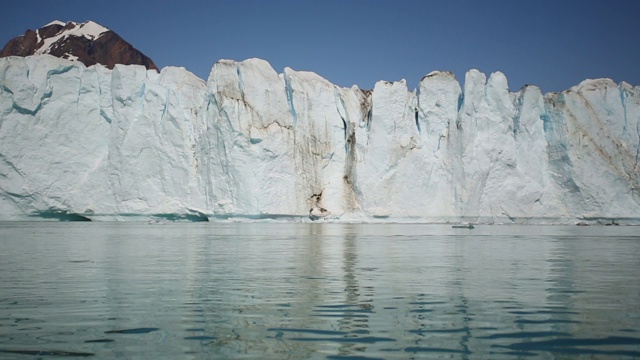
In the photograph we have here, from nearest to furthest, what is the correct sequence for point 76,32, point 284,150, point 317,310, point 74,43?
point 317,310 → point 284,150 → point 74,43 → point 76,32

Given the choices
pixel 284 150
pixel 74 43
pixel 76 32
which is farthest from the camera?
pixel 76 32

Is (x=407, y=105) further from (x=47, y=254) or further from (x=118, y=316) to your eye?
(x=118, y=316)

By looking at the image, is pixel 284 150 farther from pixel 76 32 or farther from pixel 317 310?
pixel 76 32

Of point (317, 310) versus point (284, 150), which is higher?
point (284, 150)

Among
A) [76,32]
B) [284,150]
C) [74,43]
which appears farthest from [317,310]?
[76,32]

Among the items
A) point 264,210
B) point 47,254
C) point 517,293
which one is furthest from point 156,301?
point 264,210

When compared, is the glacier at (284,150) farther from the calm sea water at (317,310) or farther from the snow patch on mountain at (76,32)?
the snow patch on mountain at (76,32)

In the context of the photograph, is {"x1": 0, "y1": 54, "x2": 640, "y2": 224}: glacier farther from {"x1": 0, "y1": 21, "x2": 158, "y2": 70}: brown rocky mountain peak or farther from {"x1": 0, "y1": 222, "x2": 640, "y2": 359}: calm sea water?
{"x1": 0, "y1": 21, "x2": 158, "y2": 70}: brown rocky mountain peak

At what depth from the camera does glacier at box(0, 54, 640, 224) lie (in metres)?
35.1

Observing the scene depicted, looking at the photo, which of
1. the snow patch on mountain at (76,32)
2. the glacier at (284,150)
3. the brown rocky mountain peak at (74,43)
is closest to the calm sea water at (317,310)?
the glacier at (284,150)

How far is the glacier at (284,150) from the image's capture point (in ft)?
115

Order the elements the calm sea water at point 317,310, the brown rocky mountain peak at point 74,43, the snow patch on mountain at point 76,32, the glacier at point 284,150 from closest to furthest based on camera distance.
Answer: the calm sea water at point 317,310 < the glacier at point 284,150 < the brown rocky mountain peak at point 74,43 < the snow patch on mountain at point 76,32

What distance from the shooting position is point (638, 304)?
5980 mm

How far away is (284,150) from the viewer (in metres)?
36.8
